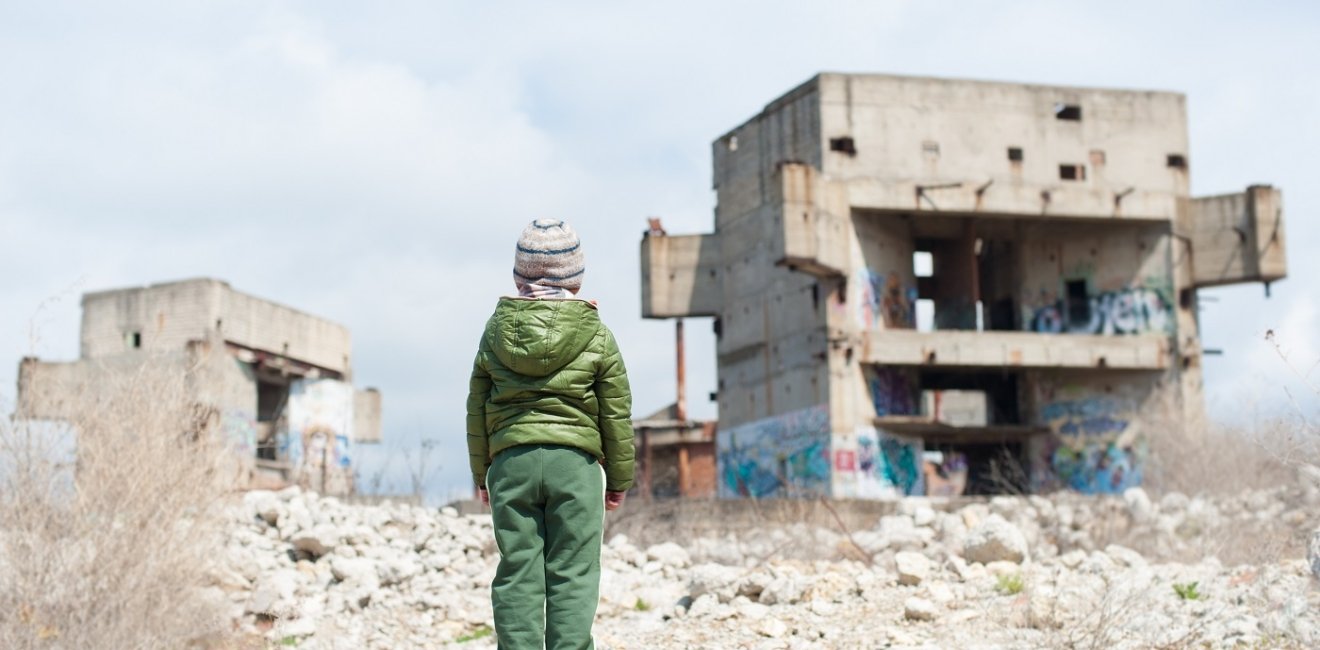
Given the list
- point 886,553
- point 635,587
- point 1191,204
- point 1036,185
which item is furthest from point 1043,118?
point 635,587

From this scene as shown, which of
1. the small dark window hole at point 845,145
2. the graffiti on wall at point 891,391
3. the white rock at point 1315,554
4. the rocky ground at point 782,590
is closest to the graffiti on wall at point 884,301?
the graffiti on wall at point 891,391

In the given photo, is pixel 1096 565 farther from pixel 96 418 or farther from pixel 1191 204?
pixel 1191 204

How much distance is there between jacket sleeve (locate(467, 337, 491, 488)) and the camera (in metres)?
5.68

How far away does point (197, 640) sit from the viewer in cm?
843

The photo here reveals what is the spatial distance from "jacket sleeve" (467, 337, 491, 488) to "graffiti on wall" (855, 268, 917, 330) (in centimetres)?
2619

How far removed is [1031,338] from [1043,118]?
4.91m

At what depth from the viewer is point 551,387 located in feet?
18.0

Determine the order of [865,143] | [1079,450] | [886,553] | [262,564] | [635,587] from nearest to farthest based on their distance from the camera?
[635,587]
[262,564]
[886,553]
[865,143]
[1079,450]

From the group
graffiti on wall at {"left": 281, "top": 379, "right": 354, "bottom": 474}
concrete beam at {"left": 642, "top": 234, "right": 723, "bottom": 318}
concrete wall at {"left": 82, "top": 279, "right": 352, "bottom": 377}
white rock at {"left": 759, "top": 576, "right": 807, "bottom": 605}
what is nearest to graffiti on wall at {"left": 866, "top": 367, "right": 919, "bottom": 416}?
concrete beam at {"left": 642, "top": 234, "right": 723, "bottom": 318}

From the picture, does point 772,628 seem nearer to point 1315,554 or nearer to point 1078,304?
point 1315,554

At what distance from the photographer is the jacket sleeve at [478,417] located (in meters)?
5.68

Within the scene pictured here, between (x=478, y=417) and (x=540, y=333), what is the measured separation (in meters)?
0.47

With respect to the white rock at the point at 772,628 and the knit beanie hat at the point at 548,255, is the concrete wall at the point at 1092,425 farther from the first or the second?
the knit beanie hat at the point at 548,255

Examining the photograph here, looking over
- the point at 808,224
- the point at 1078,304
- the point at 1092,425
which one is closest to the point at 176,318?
the point at 808,224
